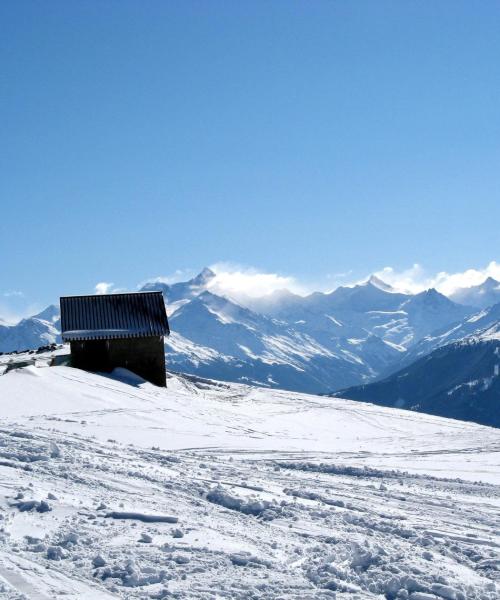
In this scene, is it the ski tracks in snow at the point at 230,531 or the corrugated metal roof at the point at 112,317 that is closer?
the ski tracks in snow at the point at 230,531

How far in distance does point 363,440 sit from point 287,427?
3.96 m

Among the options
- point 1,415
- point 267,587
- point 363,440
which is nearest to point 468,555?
point 267,587

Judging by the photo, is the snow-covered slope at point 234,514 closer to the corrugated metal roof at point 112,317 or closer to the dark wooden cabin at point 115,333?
the dark wooden cabin at point 115,333

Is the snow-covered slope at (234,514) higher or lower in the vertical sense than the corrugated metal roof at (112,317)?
lower

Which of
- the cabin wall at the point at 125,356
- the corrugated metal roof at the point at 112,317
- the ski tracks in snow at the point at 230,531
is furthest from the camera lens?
the corrugated metal roof at the point at 112,317

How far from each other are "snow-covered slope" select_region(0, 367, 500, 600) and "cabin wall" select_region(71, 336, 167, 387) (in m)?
11.7

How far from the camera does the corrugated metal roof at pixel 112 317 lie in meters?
35.2

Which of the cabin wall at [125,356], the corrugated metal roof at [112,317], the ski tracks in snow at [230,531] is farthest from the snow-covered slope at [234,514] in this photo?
the corrugated metal roof at [112,317]

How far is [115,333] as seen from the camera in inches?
1384

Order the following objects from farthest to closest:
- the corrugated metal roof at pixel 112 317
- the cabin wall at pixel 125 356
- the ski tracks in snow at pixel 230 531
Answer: the corrugated metal roof at pixel 112 317
the cabin wall at pixel 125 356
the ski tracks in snow at pixel 230 531

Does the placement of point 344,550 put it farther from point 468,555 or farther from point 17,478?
point 17,478

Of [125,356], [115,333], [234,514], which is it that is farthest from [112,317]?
[234,514]

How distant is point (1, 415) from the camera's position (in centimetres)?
2228

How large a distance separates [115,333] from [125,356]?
4.22 ft
